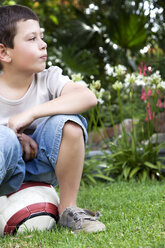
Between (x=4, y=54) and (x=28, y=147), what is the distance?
24.5 inches

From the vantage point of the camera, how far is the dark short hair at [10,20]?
2301mm

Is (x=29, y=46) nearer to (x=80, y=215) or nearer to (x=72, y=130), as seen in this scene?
(x=72, y=130)

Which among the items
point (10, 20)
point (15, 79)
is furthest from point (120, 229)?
point (10, 20)

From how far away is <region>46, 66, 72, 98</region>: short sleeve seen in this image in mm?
2354

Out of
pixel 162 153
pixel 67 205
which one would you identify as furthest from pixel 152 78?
pixel 67 205

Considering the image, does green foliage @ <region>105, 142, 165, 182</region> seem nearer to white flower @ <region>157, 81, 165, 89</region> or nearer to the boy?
white flower @ <region>157, 81, 165, 89</region>

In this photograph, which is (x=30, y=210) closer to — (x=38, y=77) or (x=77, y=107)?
(x=77, y=107)

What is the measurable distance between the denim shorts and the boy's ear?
1.50ft

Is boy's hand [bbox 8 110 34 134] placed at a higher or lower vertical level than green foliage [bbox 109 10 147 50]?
lower

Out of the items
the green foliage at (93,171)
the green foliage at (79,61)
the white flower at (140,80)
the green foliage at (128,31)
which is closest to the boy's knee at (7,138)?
the green foliage at (93,171)

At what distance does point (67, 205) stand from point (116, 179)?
173 cm

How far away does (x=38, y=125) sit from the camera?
7.66ft

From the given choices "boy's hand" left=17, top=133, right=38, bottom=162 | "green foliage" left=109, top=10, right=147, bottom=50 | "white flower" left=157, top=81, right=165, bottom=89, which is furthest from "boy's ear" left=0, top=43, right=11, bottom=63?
"green foliage" left=109, top=10, right=147, bottom=50

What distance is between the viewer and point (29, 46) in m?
2.28
